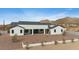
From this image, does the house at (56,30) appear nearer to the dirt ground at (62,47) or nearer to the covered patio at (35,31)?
the covered patio at (35,31)

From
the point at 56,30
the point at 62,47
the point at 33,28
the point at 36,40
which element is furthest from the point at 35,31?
the point at 62,47

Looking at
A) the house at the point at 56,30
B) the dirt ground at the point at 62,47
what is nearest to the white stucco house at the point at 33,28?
the house at the point at 56,30

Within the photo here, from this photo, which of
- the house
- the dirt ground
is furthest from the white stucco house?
the dirt ground

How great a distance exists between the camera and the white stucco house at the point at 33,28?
4156 mm

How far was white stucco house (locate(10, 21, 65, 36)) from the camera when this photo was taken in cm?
416

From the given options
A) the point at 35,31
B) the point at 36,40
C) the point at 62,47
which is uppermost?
the point at 35,31

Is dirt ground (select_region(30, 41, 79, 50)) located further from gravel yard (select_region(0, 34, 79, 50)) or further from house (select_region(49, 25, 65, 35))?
house (select_region(49, 25, 65, 35))

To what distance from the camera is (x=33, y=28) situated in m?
4.18

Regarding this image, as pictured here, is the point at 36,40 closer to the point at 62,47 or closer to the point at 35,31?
the point at 35,31

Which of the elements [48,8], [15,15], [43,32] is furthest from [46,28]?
[15,15]

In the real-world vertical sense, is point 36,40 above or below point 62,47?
above

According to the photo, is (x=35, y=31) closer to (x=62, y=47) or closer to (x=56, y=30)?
(x=56, y=30)

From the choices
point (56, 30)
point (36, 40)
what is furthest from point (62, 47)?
point (36, 40)
